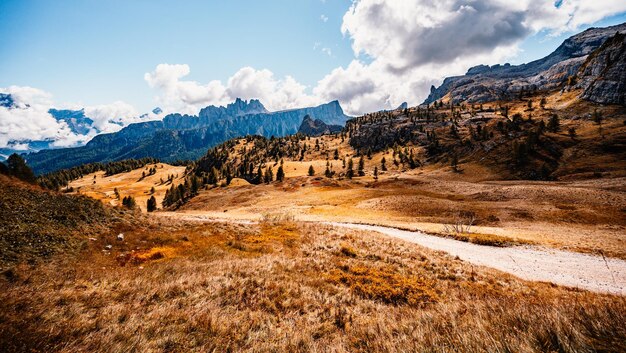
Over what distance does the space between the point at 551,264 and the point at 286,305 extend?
21066 mm

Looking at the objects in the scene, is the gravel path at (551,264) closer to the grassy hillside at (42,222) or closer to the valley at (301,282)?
the valley at (301,282)

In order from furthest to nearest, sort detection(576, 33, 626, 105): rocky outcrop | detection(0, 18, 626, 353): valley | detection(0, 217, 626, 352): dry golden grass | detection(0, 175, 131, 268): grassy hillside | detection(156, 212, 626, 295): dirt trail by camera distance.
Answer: detection(576, 33, 626, 105): rocky outcrop < detection(156, 212, 626, 295): dirt trail < detection(0, 175, 131, 268): grassy hillside < detection(0, 18, 626, 353): valley < detection(0, 217, 626, 352): dry golden grass

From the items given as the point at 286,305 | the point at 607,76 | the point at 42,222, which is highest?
the point at 607,76

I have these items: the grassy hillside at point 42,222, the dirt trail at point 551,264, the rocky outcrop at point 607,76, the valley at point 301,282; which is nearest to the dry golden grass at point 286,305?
the valley at point 301,282

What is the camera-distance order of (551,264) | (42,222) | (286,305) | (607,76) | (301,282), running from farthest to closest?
(607,76) → (551,264) → (42,222) → (301,282) → (286,305)

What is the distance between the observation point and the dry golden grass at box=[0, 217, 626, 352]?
429 cm

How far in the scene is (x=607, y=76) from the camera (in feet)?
555

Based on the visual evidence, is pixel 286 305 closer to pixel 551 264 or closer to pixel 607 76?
pixel 551 264

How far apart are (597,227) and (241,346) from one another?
1795 inches

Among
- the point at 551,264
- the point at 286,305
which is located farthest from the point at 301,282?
the point at 551,264

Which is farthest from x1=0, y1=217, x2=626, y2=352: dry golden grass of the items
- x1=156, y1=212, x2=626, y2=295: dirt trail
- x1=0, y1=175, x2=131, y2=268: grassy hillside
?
x1=156, y1=212, x2=626, y2=295: dirt trail

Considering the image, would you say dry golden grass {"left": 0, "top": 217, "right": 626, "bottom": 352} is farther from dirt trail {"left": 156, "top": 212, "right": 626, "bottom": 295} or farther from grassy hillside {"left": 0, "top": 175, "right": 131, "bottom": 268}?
dirt trail {"left": 156, "top": 212, "right": 626, "bottom": 295}

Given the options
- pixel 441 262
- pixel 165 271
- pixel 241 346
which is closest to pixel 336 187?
pixel 441 262

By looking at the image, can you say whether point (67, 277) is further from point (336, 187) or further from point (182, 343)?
point (336, 187)
